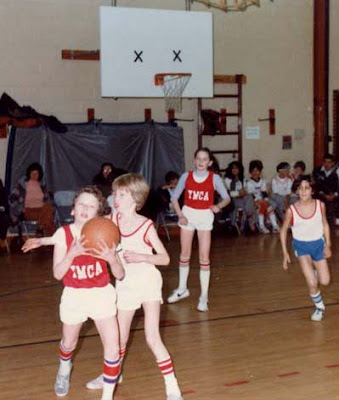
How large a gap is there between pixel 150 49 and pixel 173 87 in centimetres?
77

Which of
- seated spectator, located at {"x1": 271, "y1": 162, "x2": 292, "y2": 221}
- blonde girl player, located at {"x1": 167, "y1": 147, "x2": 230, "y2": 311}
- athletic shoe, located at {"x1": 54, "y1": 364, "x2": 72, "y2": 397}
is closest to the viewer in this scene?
athletic shoe, located at {"x1": 54, "y1": 364, "x2": 72, "y2": 397}

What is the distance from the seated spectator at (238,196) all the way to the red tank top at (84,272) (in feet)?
29.4

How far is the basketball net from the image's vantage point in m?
12.4

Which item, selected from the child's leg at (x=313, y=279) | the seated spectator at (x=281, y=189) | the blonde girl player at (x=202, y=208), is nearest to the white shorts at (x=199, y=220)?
the blonde girl player at (x=202, y=208)

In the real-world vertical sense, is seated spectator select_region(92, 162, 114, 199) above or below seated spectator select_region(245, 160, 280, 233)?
above

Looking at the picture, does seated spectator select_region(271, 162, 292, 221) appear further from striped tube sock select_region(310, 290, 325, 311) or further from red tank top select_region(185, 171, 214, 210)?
striped tube sock select_region(310, 290, 325, 311)

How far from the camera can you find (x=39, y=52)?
12.6 meters

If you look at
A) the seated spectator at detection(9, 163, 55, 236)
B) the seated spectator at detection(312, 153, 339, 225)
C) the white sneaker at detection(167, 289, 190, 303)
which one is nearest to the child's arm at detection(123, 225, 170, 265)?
the white sneaker at detection(167, 289, 190, 303)

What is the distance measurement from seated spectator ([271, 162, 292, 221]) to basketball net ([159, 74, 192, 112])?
2.40m

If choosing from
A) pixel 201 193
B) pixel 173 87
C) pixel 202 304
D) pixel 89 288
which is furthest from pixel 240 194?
pixel 89 288

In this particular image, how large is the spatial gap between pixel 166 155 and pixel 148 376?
8.32 metres

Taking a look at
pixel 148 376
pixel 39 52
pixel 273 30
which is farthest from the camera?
pixel 273 30

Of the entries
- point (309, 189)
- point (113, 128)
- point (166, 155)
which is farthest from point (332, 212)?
point (309, 189)

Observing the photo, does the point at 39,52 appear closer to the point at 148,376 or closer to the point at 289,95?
the point at 289,95
